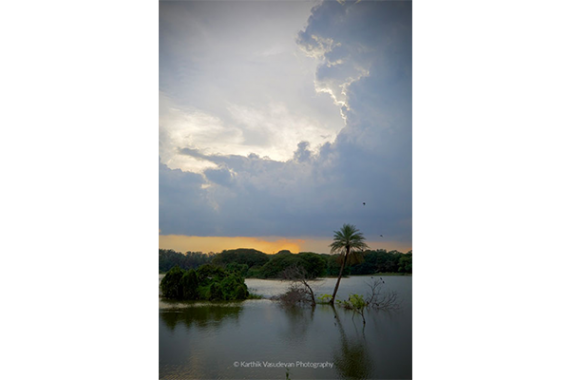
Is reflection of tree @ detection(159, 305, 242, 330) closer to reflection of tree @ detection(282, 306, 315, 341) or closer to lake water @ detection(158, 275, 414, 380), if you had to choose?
lake water @ detection(158, 275, 414, 380)

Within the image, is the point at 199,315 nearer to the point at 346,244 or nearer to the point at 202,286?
the point at 202,286

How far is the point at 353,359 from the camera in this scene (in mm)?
3797

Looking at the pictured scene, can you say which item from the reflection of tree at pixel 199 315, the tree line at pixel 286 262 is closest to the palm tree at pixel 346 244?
the tree line at pixel 286 262

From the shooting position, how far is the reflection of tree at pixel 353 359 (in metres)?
3.56

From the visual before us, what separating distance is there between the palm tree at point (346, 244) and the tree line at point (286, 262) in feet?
0.33

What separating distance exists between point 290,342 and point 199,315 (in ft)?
6.58

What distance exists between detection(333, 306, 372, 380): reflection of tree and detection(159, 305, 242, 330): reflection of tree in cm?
195

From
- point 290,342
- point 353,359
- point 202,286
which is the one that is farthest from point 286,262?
point 353,359

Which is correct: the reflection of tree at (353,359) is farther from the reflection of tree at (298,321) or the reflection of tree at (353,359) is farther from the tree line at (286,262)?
the tree line at (286,262)

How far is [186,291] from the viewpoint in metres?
6.01

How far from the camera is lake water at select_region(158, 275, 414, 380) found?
3.62m
